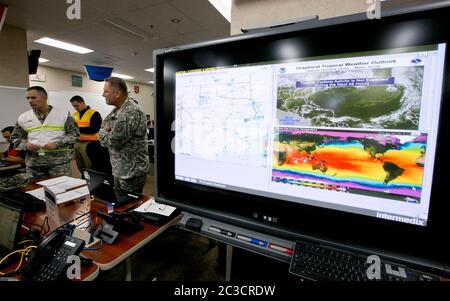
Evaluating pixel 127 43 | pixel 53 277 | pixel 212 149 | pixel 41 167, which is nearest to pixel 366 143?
pixel 212 149

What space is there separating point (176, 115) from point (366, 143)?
80cm

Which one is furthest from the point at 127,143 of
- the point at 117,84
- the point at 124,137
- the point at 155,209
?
the point at 155,209

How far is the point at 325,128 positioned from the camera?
0.78m

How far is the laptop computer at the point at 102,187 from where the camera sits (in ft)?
4.47

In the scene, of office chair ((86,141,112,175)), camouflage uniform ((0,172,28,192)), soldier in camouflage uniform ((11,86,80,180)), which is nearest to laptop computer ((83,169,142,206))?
Result: camouflage uniform ((0,172,28,192))

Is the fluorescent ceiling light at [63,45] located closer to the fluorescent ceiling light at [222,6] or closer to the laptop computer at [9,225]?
the fluorescent ceiling light at [222,6]

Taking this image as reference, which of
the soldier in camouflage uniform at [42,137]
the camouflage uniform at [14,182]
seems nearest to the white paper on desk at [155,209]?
the camouflage uniform at [14,182]

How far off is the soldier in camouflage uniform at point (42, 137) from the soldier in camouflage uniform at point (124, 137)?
2.47 feet

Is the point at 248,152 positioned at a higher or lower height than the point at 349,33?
lower

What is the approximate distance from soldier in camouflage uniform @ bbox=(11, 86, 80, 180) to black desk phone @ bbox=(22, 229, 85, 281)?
1.95 m

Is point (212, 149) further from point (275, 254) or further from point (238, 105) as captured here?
point (275, 254)

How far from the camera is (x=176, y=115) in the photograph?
1.09 metres

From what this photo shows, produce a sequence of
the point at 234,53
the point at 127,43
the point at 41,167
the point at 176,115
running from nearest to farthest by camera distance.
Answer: the point at 234,53
the point at 176,115
the point at 41,167
the point at 127,43
